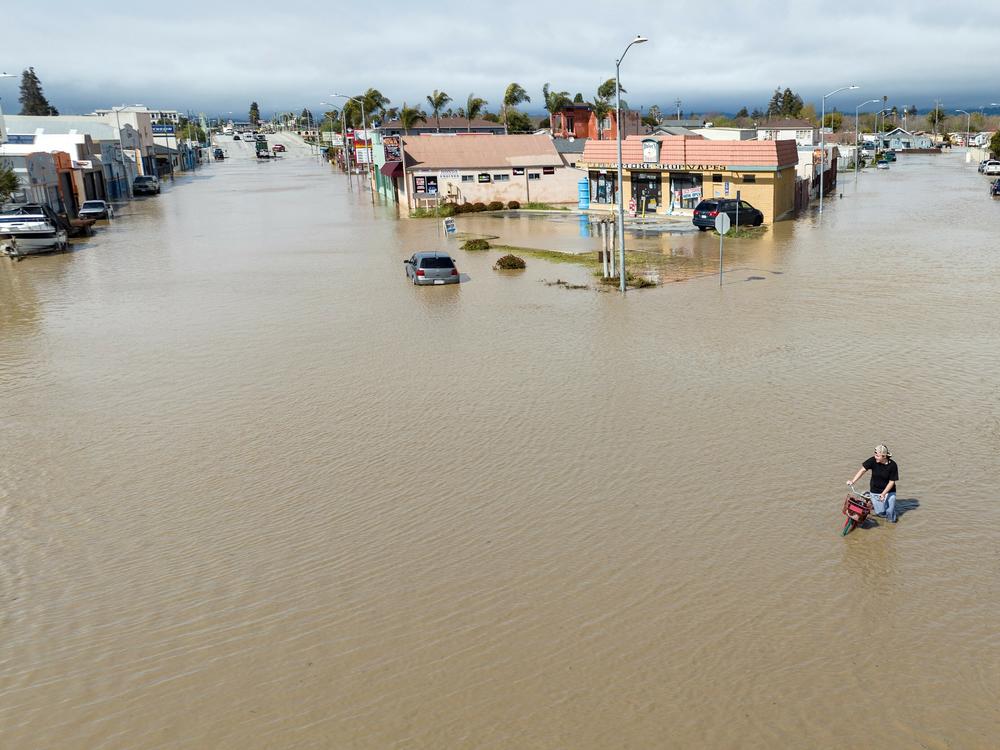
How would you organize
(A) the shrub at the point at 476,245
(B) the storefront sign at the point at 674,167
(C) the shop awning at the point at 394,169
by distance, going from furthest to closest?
(C) the shop awning at the point at 394,169 → (B) the storefront sign at the point at 674,167 → (A) the shrub at the point at 476,245

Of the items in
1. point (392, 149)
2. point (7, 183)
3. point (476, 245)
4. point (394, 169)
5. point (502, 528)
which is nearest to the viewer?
point (502, 528)

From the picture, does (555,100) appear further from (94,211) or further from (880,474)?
(880,474)

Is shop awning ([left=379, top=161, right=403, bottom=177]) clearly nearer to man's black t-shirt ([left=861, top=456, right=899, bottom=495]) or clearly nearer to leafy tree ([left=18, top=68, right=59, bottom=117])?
man's black t-shirt ([left=861, top=456, right=899, bottom=495])

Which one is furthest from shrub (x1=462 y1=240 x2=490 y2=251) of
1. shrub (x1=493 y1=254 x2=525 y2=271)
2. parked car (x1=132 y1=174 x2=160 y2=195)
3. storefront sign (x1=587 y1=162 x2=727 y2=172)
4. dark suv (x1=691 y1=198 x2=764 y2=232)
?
parked car (x1=132 y1=174 x2=160 y2=195)

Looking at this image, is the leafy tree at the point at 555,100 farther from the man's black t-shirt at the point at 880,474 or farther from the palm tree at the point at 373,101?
the man's black t-shirt at the point at 880,474

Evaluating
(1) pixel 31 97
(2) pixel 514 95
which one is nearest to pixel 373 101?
(2) pixel 514 95

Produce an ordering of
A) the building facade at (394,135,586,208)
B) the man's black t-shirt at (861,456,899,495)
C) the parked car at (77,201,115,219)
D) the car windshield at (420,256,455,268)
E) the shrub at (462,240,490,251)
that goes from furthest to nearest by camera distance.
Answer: the building facade at (394,135,586,208) < the parked car at (77,201,115,219) < the shrub at (462,240,490,251) < the car windshield at (420,256,455,268) < the man's black t-shirt at (861,456,899,495)

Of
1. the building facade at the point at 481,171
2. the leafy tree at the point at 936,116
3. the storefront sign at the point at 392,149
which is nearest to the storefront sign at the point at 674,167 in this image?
Result: the building facade at the point at 481,171
